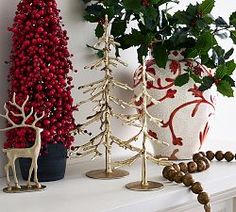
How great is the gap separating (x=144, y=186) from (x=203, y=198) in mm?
91

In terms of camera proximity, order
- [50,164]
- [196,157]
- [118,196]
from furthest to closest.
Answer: [196,157]
[50,164]
[118,196]

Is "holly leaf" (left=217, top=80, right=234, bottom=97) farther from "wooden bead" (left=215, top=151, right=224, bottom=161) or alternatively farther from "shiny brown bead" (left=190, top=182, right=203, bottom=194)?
"shiny brown bead" (left=190, top=182, right=203, bottom=194)

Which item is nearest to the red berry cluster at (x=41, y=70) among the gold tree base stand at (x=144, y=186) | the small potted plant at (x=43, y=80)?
the small potted plant at (x=43, y=80)

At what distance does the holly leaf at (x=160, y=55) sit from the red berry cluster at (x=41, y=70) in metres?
0.22

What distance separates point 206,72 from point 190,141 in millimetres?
144

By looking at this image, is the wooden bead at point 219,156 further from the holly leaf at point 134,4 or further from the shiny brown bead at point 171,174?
the holly leaf at point 134,4

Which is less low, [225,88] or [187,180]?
[225,88]

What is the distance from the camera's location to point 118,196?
71cm

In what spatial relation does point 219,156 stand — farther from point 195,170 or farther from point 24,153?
point 24,153

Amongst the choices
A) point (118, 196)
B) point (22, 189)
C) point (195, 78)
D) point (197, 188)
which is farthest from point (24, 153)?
point (195, 78)

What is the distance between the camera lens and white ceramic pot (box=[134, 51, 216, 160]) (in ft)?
3.25

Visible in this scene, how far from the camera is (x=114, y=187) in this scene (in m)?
0.77

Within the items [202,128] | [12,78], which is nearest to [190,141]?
[202,128]

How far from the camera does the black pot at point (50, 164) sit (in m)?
0.81
